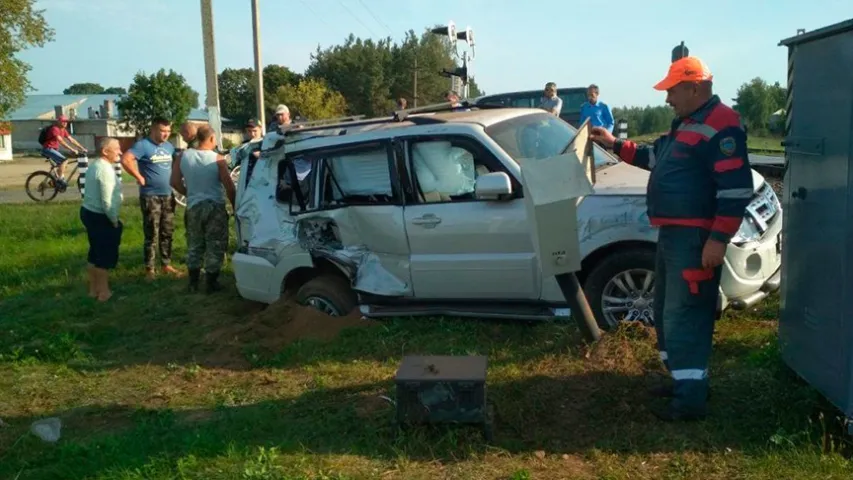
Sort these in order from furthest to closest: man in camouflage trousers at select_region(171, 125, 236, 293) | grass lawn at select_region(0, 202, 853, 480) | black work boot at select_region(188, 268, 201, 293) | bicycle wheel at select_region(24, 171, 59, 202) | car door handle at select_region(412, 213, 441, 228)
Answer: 1. bicycle wheel at select_region(24, 171, 59, 202)
2. black work boot at select_region(188, 268, 201, 293)
3. man in camouflage trousers at select_region(171, 125, 236, 293)
4. car door handle at select_region(412, 213, 441, 228)
5. grass lawn at select_region(0, 202, 853, 480)

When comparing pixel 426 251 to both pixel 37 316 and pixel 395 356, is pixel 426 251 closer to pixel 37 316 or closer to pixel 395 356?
pixel 395 356

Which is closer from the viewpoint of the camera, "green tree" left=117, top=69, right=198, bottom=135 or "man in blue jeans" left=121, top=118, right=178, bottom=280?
"man in blue jeans" left=121, top=118, right=178, bottom=280

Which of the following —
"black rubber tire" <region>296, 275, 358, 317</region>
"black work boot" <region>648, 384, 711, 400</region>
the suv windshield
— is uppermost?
the suv windshield

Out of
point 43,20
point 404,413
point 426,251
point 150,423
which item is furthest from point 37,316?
point 43,20

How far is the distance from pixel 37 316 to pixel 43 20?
19241 millimetres

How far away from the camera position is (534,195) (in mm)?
4645

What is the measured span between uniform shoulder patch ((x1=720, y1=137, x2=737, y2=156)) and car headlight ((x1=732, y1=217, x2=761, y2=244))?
1744 mm

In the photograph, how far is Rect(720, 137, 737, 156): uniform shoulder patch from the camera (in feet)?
13.1

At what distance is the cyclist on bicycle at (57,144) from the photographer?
17875 mm

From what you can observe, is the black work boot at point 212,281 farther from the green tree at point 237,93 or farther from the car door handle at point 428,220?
the green tree at point 237,93

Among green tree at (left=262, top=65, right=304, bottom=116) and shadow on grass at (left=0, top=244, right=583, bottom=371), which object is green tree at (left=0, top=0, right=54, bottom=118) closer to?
shadow on grass at (left=0, top=244, right=583, bottom=371)

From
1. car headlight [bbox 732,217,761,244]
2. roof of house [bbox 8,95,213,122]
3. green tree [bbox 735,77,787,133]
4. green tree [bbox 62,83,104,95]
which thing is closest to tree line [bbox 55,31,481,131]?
roof of house [bbox 8,95,213,122]

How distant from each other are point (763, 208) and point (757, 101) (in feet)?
85.6

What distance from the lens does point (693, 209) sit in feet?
13.7
